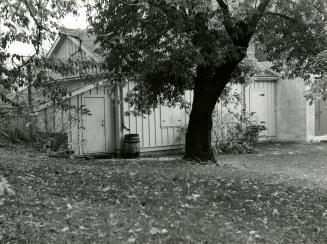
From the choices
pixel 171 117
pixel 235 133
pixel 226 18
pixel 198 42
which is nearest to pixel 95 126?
pixel 171 117

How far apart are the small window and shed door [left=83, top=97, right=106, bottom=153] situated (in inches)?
106

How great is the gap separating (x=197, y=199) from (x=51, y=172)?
3268 mm

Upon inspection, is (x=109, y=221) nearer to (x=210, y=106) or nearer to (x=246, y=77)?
(x=210, y=106)

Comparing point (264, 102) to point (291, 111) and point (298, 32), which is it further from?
point (298, 32)

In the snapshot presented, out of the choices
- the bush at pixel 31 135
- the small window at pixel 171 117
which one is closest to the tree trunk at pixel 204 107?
the bush at pixel 31 135

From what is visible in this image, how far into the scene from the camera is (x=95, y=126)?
684 inches

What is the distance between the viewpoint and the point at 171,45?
12148 millimetres

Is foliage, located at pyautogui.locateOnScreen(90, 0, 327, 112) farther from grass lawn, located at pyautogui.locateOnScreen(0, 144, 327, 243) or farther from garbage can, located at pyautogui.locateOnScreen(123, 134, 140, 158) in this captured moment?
grass lawn, located at pyautogui.locateOnScreen(0, 144, 327, 243)

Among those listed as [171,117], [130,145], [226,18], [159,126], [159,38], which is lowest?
[130,145]

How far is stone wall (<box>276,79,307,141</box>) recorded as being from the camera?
23.1 meters

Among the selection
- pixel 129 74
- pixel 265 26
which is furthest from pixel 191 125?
pixel 265 26

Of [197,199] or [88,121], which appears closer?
[197,199]

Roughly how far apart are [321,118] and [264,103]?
289 cm

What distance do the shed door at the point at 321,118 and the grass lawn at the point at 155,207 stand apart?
12.4 metres
